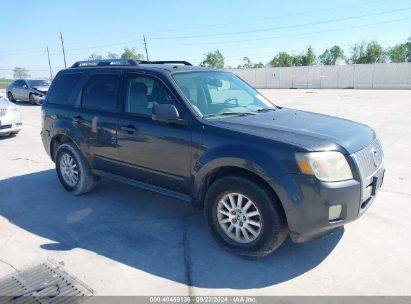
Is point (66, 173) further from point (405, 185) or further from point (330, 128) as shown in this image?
point (405, 185)

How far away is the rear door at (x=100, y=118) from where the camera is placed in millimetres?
4566

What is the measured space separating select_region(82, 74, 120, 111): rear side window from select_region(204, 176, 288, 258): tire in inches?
75.9

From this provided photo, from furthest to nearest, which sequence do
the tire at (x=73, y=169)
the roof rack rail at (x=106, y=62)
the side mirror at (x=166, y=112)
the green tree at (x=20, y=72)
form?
the green tree at (x=20, y=72), the tire at (x=73, y=169), the roof rack rail at (x=106, y=62), the side mirror at (x=166, y=112)

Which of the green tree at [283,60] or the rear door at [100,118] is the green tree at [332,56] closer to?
the green tree at [283,60]

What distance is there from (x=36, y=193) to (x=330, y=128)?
4404 mm

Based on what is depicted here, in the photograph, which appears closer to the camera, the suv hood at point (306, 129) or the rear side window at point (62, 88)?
the suv hood at point (306, 129)

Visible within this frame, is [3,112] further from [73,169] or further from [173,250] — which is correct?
[173,250]

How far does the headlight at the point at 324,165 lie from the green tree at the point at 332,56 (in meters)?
86.6

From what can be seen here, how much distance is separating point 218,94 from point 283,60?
82002 millimetres

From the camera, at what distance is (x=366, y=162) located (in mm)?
3348

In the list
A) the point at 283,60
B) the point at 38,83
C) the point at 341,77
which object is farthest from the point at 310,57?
the point at 38,83

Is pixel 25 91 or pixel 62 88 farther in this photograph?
pixel 25 91

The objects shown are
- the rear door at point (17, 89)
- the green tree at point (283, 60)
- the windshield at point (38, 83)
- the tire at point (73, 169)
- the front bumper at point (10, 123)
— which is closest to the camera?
the tire at point (73, 169)

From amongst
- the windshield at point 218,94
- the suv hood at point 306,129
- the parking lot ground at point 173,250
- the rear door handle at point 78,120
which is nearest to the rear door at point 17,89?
the parking lot ground at point 173,250
